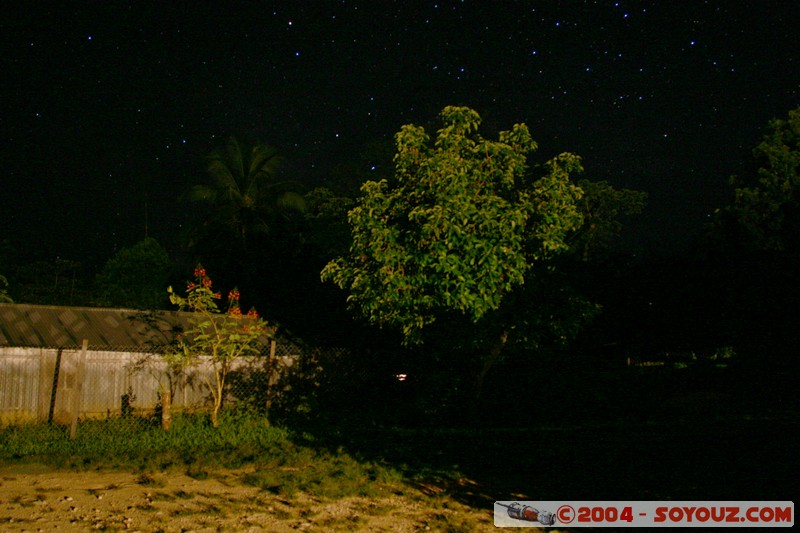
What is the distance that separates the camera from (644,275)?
23.5m

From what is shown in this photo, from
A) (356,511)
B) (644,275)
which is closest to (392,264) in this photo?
(356,511)

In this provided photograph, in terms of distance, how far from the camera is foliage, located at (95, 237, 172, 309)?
33.9 m

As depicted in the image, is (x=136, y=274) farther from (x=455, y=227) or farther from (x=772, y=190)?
(x=772, y=190)

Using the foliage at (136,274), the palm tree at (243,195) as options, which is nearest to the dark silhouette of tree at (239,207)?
the palm tree at (243,195)

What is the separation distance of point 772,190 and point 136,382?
68.3ft

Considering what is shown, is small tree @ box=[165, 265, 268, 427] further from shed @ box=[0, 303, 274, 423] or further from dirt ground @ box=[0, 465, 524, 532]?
dirt ground @ box=[0, 465, 524, 532]

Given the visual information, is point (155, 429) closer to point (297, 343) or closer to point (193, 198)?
point (297, 343)

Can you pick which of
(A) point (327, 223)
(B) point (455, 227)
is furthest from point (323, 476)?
(A) point (327, 223)

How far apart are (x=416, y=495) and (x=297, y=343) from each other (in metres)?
7.66

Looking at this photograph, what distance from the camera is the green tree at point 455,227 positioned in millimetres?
10250

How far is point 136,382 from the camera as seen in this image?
41.5 ft

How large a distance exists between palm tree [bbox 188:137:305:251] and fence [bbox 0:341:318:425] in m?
10.9

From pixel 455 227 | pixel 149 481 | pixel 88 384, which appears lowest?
pixel 149 481

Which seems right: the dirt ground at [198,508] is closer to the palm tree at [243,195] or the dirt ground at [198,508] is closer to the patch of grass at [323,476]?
the patch of grass at [323,476]
